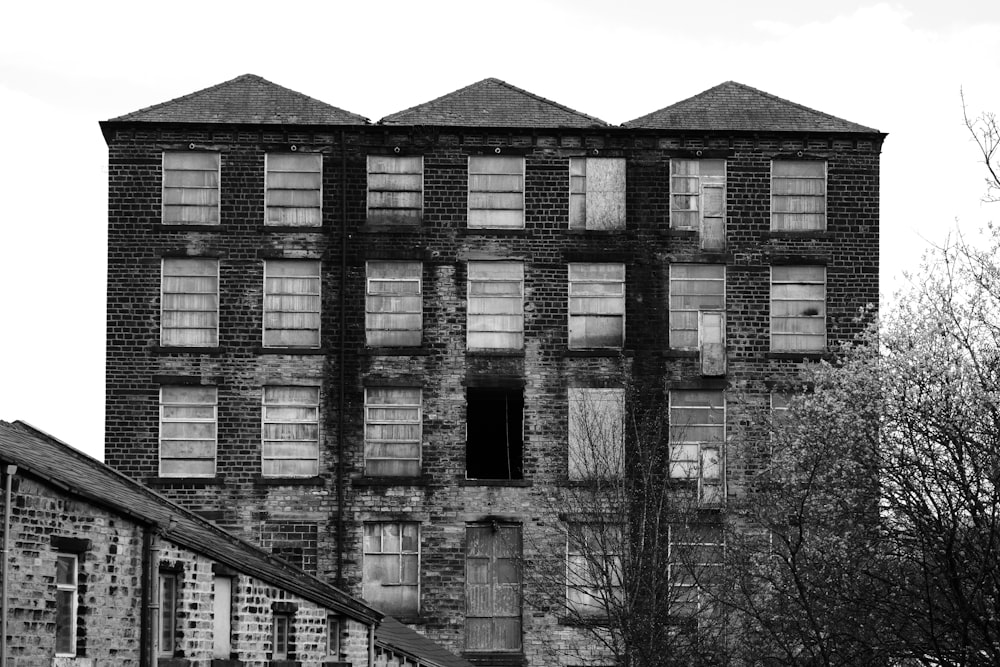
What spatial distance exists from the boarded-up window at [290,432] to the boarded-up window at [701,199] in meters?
10.7

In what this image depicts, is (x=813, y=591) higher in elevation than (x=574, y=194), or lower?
lower

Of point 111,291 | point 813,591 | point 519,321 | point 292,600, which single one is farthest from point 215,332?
point 813,591

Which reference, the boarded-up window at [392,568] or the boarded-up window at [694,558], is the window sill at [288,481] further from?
the boarded-up window at [694,558]

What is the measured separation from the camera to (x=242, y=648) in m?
32.8

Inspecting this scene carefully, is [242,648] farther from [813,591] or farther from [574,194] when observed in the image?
[574,194]

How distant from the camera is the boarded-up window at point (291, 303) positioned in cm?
4875

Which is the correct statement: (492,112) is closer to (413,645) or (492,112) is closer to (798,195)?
(798,195)

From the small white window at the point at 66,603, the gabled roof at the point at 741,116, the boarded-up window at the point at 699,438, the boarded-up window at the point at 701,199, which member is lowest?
the small white window at the point at 66,603

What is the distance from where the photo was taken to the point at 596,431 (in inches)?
1895

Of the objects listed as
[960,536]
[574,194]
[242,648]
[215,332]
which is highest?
[574,194]

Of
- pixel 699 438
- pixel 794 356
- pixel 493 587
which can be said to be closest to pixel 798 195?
pixel 794 356

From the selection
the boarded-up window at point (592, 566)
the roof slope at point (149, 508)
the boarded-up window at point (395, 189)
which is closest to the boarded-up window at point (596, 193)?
the boarded-up window at point (395, 189)

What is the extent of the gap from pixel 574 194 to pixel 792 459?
12.0 m

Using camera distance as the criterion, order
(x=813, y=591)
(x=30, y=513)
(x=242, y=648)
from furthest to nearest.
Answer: (x=242, y=648) → (x=813, y=591) → (x=30, y=513)
